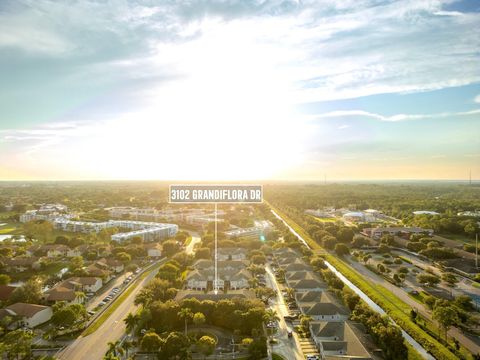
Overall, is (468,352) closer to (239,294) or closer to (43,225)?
(239,294)

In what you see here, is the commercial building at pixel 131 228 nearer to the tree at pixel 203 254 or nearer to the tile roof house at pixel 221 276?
the tree at pixel 203 254

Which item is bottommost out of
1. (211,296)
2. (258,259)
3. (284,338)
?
(284,338)

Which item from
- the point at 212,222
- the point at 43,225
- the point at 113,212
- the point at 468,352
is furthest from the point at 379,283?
the point at 113,212

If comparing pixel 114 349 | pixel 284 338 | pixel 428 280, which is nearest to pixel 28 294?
pixel 114 349

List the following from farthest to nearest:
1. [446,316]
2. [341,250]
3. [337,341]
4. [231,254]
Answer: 1. [341,250]
2. [231,254]
3. [446,316]
4. [337,341]

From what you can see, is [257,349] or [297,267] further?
[297,267]

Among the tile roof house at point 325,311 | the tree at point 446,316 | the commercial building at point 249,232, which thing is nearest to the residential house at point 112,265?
the commercial building at point 249,232

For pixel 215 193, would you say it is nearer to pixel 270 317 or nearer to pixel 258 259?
pixel 270 317
